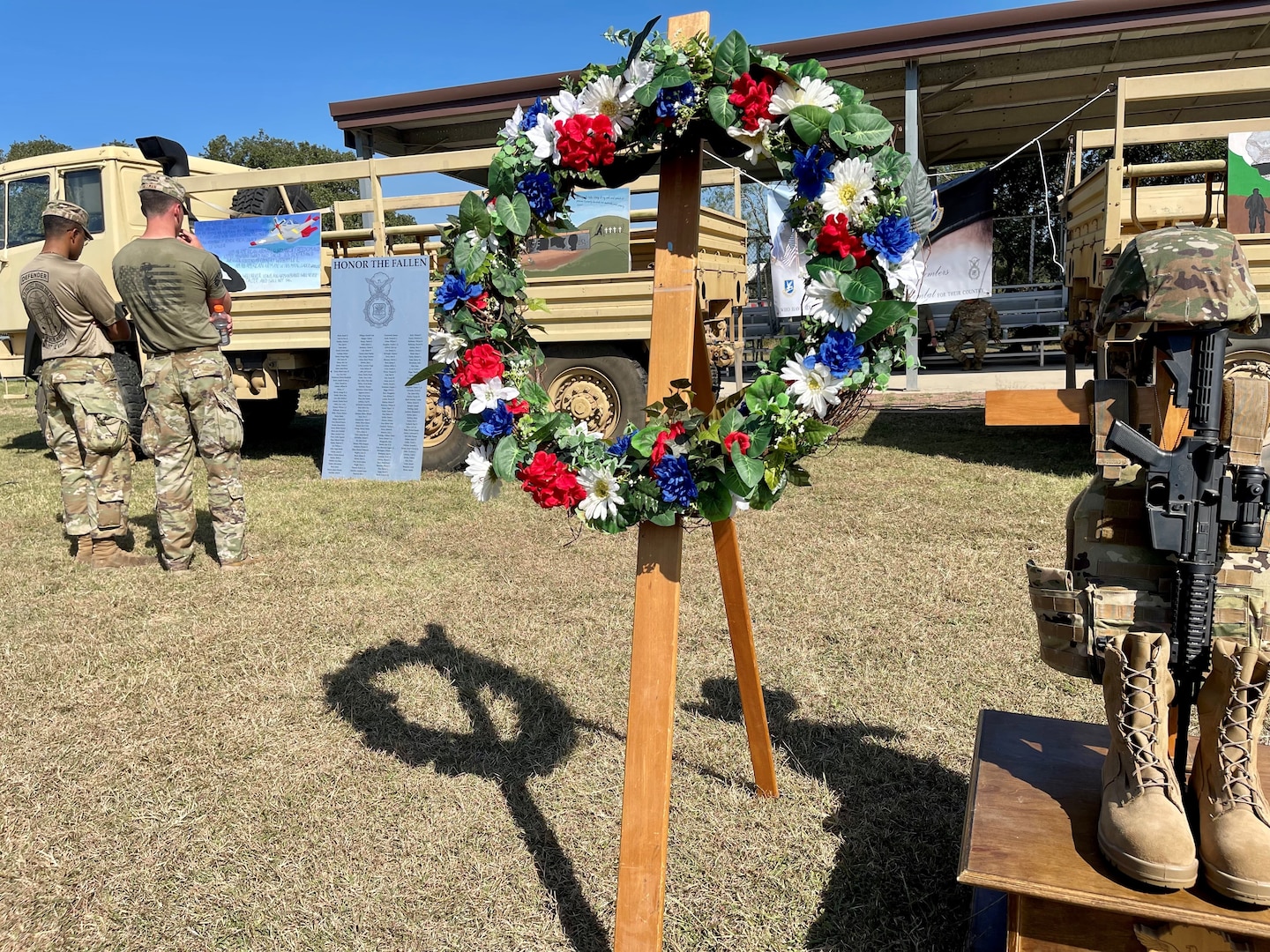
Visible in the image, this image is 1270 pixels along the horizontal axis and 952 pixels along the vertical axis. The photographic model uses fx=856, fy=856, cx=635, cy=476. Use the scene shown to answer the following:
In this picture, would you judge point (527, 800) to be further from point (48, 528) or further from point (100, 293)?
point (48, 528)

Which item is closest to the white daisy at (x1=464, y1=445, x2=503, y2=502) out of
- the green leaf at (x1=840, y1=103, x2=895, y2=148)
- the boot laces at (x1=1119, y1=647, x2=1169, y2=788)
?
the green leaf at (x1=840, y1=103, x2=895, y2=148)

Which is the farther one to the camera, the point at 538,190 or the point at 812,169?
the point at 538,190

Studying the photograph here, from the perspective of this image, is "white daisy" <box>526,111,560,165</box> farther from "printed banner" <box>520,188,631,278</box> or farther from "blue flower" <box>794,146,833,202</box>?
"printed banner" <box>520,188,631,278</box>

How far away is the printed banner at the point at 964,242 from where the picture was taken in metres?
9.16

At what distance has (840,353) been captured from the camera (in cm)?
172

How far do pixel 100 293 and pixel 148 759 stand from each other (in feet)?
9.96

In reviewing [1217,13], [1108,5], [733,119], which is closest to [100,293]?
[733,119]

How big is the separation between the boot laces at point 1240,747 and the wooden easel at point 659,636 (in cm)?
99

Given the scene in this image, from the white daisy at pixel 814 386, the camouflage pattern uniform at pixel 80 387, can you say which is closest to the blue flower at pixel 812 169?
the white daisy at pixel 814 386

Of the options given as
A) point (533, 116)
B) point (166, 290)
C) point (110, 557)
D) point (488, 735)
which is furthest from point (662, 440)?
point (110, 557)

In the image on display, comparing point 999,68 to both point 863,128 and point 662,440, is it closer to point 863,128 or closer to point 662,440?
point 863,128

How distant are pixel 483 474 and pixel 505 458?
0.10 meters

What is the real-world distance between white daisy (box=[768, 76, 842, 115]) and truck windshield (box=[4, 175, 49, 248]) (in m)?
8.84

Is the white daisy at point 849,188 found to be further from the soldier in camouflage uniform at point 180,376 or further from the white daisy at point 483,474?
the soldier in camouflage uniform at point 180,376
